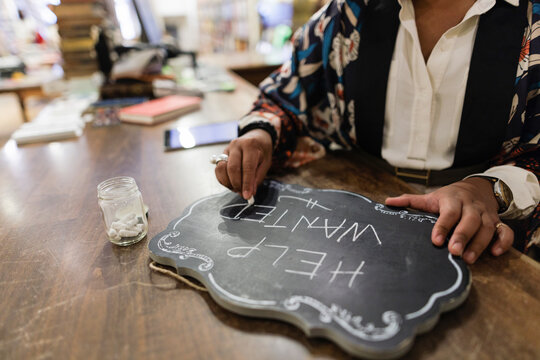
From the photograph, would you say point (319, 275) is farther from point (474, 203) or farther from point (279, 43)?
point (279, 43)

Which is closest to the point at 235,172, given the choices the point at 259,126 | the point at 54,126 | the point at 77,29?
the point at 259,126

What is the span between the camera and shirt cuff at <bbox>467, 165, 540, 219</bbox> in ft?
2.38

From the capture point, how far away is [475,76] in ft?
2.80

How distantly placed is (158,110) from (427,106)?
1.16m

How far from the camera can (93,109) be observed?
1.79 meters

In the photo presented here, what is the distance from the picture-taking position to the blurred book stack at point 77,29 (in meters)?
2.47

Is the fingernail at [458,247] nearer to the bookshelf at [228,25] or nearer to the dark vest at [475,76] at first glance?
the dark vest at [475,76]

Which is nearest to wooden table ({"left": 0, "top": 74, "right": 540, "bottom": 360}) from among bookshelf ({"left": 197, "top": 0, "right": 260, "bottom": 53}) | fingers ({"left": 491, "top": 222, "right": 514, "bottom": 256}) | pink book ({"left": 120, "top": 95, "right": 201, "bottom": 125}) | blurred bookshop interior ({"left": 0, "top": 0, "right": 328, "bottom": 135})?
fingers ({"left": 491, "top": 222, "right": 514, "bottom": 256})

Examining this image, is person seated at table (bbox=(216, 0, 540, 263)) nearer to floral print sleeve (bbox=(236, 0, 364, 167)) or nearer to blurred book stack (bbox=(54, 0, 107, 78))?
floral print sleeve (bbox=(236, 0, 364, 167))

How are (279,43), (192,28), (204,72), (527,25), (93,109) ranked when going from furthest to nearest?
Answer: (192,28) < (279,43) < (204,72) < (93,109) < (527,25)

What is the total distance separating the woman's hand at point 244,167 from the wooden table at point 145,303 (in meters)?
0.09

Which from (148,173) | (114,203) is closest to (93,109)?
(148,173)

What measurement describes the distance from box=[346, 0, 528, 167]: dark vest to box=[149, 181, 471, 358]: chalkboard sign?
1.16 feet

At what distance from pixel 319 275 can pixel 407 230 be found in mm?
206
